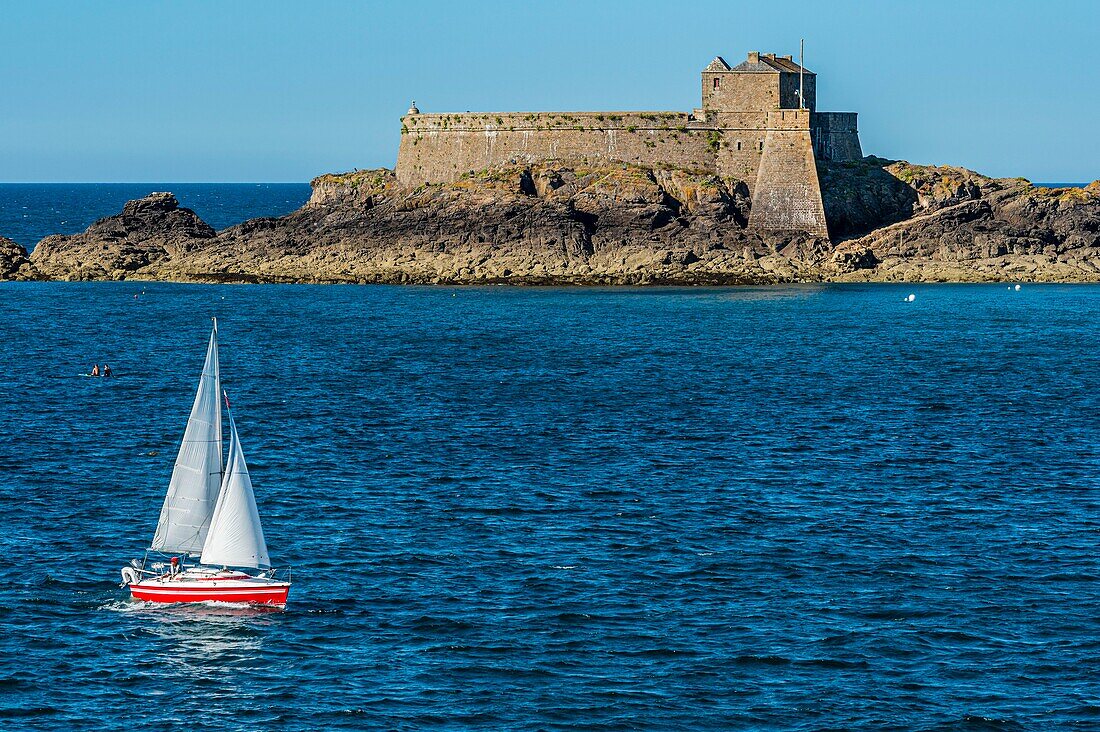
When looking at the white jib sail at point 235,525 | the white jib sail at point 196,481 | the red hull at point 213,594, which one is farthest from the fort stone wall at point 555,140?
the red hull at point 213,594

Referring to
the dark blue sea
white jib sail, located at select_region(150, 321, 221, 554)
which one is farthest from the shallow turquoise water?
white jib sail, located at select_region(150, 321, 221, 554)

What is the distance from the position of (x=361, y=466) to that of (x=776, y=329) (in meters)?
36.5

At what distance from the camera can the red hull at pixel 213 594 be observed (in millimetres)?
29719

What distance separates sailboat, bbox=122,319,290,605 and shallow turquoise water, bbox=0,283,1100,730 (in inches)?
20.1

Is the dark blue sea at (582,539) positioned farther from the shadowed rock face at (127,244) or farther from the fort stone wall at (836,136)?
the shadowed rock face at (127,244)

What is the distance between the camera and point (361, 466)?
42406 millimetres

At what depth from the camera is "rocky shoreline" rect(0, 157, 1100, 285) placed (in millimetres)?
91562

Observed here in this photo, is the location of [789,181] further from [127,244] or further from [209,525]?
[209,525]

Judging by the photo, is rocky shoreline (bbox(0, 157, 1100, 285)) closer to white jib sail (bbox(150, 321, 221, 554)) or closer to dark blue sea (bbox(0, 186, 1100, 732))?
dark blue sea (bbox(0, 186, 1100, 732))

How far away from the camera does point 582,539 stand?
34656mm

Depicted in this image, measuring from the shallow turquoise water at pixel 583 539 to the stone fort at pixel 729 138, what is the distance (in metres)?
25.8

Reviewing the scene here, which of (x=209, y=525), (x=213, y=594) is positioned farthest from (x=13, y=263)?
(x=213, y=594)

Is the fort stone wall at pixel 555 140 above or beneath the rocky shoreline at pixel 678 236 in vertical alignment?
above

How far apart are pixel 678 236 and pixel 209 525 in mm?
64136
